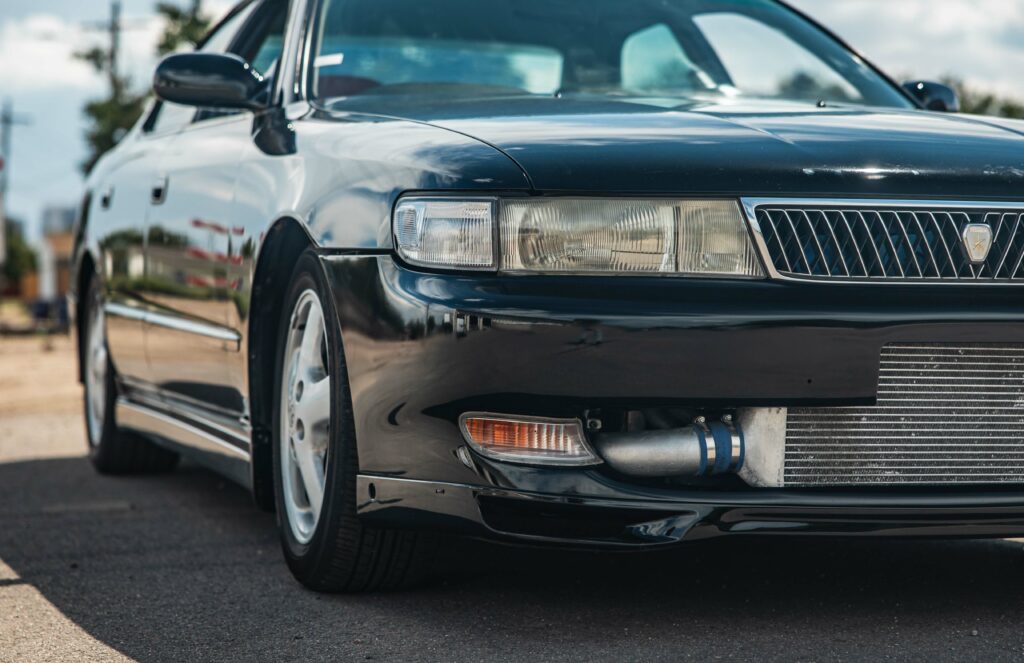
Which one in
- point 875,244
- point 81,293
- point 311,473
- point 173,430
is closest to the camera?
point 875,244

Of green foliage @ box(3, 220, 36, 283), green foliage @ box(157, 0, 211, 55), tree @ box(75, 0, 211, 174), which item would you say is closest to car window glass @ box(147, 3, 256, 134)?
tree @ box(75, 0, 211, 174)

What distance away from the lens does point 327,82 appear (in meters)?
4.59

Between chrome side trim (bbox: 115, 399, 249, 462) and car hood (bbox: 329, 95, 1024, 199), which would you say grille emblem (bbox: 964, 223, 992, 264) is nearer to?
car hood (bbox: 329, 95, 1024, 199)

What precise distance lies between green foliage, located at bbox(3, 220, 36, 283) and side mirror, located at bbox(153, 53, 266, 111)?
85.3 metres

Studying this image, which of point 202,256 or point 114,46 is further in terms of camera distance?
point 114,46

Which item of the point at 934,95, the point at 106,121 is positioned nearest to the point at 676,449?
the point at 934,95

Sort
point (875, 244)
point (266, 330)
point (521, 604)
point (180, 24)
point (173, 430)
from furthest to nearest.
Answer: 1. point (180, 24)
2. point (173, 430)
3. point (266, 330)
4. point (521, 604)
5. point (875, 244)

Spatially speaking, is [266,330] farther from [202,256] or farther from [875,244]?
[875,244]

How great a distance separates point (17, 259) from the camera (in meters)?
96.4

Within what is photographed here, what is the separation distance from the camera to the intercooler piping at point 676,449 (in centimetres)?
328

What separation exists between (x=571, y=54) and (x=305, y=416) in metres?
1.50

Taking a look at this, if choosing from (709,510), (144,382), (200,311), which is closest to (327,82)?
(200,311)

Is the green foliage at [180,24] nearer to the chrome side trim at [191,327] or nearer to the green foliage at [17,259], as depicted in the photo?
the chrome side trim at [191,327]

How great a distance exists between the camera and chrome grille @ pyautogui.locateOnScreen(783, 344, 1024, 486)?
3289 mm
